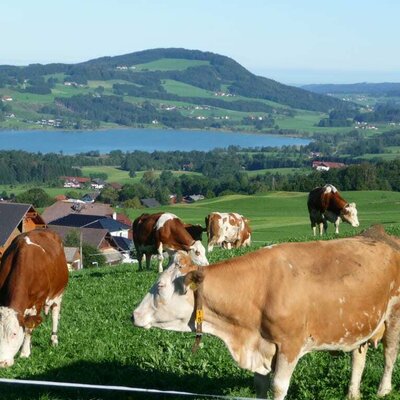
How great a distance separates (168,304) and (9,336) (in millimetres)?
3180

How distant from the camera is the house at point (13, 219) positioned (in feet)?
172

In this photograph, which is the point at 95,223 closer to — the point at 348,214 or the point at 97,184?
the point at 348,214

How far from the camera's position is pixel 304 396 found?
864cm

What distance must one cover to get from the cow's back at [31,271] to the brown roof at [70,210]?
88.2 meters

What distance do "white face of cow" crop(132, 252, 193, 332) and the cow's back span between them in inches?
133

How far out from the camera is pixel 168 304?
7891mm

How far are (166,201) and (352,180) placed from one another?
38077 millimetres

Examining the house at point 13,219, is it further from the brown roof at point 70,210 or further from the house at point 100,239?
the brown roof at point 70,210

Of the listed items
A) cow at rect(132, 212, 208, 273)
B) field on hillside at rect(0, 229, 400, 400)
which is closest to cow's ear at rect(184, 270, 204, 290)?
field on hillside at rect(0, 229, 400, 400)

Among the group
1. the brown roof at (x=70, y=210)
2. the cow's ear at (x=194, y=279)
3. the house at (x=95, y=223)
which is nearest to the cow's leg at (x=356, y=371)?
the cow's ear at (x=194, y=279)

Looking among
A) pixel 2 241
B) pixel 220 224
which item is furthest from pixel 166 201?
pixel 220 224

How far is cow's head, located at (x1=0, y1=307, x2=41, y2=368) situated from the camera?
997 centimetres

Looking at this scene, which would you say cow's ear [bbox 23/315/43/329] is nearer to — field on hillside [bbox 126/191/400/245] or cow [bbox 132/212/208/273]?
cow [bbox 132/212/208/273]

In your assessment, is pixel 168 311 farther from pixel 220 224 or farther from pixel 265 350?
pixel 220 224
